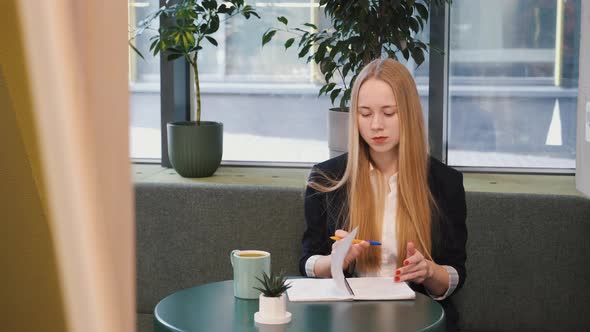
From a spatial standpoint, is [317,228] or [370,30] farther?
[370,30]

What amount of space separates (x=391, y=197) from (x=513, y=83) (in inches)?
61.9

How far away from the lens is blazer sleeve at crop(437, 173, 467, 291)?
246 centimetres

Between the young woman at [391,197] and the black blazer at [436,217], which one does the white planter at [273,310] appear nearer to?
the young woman at [391,197]

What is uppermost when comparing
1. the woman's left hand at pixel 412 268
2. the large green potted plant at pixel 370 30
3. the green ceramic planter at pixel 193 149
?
the large green potted plant at pixel 370 30

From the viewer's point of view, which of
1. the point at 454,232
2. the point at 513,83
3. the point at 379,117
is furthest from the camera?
the point at 513,83

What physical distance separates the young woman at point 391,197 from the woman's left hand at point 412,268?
8 cm

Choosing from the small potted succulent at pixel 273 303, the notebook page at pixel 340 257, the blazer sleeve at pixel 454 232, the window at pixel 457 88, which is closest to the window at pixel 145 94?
the window at pixel 457 88

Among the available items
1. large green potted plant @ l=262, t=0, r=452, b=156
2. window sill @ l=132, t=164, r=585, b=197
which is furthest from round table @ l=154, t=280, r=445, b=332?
large green potted plant @ l=262, t=0, r=452, b=156

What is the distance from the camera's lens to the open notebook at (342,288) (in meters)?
2.11

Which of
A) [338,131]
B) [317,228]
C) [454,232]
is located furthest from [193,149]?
[454,232]

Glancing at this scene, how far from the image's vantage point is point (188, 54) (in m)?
3.61

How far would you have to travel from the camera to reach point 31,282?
356 mm

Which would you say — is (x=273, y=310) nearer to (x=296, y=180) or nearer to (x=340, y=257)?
(x=340, y=257)

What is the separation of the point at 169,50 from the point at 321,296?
182cm
